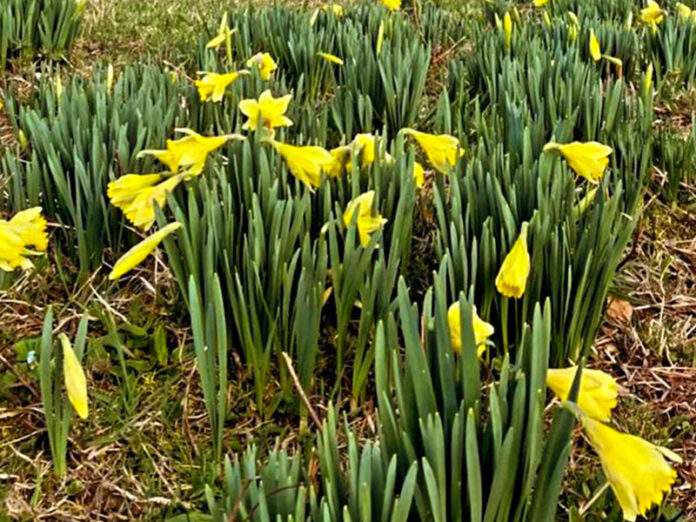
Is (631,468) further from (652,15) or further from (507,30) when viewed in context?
(652,15)

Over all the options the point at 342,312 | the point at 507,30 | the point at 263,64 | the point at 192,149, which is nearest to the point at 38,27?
the point at 263,64

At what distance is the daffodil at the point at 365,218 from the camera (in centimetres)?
161

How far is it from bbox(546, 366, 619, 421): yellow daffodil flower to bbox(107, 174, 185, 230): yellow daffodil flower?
0.86 metres

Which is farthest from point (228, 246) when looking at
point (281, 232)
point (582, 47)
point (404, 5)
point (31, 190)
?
point (404, 5)

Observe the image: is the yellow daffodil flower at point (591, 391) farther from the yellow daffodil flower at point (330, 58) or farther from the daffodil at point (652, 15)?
the daffodil at point (652, 15)

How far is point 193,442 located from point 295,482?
1.66 ft

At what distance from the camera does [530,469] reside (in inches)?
41.2

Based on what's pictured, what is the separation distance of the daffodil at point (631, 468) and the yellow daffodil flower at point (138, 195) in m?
0.97

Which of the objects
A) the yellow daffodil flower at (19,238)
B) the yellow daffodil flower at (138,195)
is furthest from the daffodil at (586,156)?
the yellow daffodil flower at (19,238)

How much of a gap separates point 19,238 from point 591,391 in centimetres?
95

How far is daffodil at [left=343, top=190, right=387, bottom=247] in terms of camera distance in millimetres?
1609

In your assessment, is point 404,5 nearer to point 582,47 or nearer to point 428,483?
point 582,47

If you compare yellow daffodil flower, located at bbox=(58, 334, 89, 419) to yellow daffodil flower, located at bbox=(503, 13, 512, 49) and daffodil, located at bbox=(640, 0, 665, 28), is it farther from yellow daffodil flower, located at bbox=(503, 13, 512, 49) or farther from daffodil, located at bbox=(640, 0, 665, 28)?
daffodil, located at bbox=(640, 0, 665, 28)

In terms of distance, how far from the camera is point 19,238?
4.65 ft
